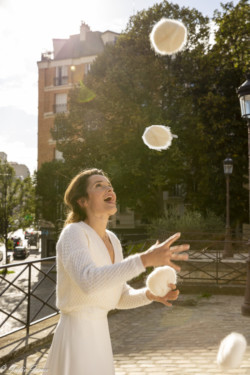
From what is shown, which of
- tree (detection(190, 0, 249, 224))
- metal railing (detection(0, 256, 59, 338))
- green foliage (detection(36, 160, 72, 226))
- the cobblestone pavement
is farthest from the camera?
green foliage (detection(36, 160, 72, 226))

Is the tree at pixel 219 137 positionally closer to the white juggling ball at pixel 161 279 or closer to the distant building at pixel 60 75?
the distant building at pixel 60 75

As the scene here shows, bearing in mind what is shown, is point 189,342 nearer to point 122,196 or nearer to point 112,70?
point 122,196

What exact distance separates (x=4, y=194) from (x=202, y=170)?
18.5 metres

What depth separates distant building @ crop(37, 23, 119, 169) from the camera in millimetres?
41625

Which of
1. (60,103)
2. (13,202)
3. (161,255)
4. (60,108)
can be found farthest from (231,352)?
(60,103)

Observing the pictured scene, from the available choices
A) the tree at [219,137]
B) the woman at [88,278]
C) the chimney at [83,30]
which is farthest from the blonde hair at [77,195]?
the chimney at [83,30]

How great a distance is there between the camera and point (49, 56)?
4453 centimetres

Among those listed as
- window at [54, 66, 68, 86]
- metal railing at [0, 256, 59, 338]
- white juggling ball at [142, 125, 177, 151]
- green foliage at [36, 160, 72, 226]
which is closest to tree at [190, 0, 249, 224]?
metal railing at [0, 256, 59, 338]

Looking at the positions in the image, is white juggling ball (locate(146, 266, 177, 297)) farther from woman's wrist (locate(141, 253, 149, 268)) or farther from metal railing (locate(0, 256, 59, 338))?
metal railing (locate(0, 256, 59, 338))

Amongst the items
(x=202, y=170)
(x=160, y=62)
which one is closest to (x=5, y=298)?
(x=202, y=170)

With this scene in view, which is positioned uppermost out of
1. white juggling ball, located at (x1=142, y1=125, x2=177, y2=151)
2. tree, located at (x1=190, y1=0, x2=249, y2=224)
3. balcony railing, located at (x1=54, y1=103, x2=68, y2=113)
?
balcony railing, located at (x1=54, y1=103, x2=68, y2=113)

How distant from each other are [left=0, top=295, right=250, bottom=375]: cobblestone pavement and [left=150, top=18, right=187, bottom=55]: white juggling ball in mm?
3896

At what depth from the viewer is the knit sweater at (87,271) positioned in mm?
2029

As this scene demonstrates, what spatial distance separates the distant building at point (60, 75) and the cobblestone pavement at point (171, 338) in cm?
3355
